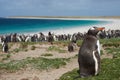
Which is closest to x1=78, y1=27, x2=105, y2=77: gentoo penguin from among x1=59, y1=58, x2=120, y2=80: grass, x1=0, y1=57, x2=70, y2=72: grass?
x1=59, y1=58, x2=120, y2=80: grass

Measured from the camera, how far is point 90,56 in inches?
506

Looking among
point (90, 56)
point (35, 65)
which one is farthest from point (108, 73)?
point (35, 65)

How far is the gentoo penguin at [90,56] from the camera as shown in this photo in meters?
12.9

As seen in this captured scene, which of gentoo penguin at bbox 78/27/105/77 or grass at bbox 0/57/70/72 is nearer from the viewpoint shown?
gentoo penguin at bbox 78/27/105/77

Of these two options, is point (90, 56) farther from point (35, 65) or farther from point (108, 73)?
point (35, 65)

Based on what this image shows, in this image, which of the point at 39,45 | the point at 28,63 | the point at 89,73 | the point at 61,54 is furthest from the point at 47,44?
the point at 89,73

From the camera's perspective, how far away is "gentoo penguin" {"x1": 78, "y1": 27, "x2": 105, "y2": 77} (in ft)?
42.2

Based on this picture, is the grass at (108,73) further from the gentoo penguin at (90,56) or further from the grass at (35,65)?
the grass at (35,65)

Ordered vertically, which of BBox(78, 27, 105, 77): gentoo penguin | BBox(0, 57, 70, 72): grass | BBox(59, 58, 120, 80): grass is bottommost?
BBox(0, 57, 70, 72): grass

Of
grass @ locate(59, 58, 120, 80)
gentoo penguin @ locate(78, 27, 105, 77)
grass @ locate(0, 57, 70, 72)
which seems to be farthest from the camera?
grass @ locate(0, 57, 70, 72)

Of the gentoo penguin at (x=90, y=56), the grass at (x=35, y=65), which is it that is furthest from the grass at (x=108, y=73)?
the grass at (x=35, y=65)

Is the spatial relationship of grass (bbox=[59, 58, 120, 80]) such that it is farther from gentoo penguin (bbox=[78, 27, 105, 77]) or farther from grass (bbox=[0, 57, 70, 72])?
grass (bbox=[0, 57, 70, 72])

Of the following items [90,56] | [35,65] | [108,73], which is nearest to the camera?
[90,56]

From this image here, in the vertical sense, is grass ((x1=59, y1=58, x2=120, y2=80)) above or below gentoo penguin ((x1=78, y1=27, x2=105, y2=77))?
below
